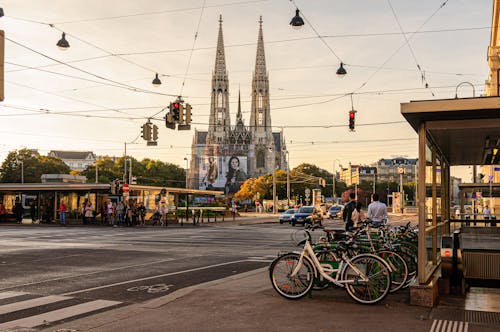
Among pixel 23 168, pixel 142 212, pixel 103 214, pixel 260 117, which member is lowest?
pixel 103 214

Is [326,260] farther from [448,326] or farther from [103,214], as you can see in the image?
[103,214]

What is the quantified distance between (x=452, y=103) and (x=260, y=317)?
12.5 ft

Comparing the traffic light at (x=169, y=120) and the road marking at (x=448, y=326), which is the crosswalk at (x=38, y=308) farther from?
the traffic light at (x=169, y=120)

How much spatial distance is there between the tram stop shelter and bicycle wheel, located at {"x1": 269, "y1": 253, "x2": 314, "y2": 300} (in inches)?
58.4

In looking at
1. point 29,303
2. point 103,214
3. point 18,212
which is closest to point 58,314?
point 29,303

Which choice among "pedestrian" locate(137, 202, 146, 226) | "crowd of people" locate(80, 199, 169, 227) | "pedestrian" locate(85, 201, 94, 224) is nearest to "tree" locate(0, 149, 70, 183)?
"crowd of people" locate(80, 199, 169, 227)

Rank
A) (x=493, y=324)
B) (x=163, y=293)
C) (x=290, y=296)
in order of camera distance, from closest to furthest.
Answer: (x=493, y=324), (x=290, y=296), (x=163, y=293)

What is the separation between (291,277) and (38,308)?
12.2ft

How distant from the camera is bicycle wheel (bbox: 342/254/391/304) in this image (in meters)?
8.08

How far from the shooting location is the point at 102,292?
9.80 m

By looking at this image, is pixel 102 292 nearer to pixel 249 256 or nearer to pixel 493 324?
pixel 493 324

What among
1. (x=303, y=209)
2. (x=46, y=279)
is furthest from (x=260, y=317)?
(x=303, y=209)

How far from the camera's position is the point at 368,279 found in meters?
8.15

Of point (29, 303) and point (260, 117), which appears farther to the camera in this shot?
point (260, 117)
